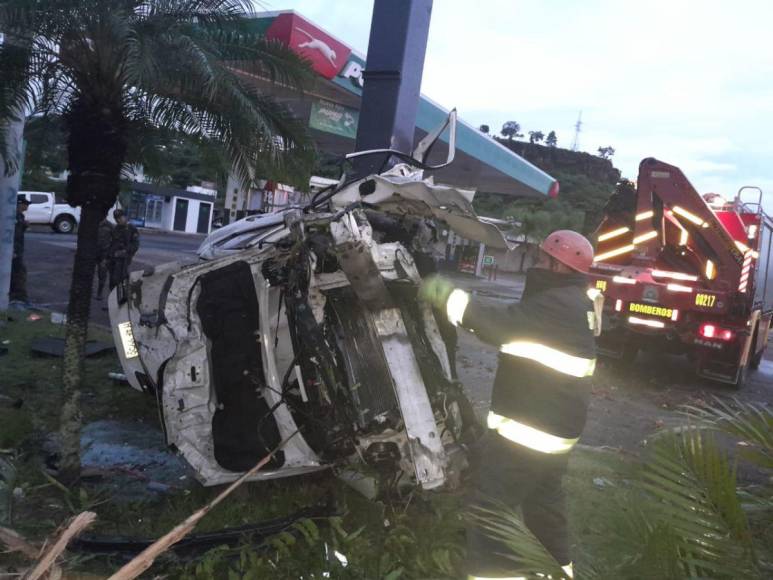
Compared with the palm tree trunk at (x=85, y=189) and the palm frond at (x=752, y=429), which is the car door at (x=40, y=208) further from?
the palm frond at (x=752, y=429)

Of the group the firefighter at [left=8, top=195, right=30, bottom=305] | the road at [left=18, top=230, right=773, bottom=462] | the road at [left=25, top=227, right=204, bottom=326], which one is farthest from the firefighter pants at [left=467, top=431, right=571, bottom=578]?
the firefighter at [left=8, top=195, right=30, bottom=305]

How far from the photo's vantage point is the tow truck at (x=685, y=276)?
339 inches

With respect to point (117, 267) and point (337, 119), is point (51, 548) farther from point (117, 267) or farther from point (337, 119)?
point (337, 119)

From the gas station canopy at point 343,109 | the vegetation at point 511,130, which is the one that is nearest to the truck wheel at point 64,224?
the gas station canopy at point 343,109

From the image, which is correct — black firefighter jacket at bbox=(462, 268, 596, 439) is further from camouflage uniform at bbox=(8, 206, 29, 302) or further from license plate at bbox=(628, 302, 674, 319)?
camouflage uniform at bbox=(8, 206, 29, 302)

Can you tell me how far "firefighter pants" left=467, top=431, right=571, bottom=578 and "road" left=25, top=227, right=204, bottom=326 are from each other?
3.99 meters

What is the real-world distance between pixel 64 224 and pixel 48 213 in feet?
2.16

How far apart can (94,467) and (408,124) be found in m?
4.39

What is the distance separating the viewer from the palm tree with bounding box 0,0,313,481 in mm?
3779

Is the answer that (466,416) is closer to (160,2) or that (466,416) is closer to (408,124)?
(160,2)

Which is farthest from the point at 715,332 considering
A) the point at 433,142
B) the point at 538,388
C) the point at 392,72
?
the point at 538,388

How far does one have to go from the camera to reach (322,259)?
357 centimetres

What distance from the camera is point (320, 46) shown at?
1356cm

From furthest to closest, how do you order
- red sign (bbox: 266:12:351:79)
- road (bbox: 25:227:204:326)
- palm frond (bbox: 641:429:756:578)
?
1. red sign (bbox: 266:12:351:79)
2. road (bbox: 25:227:204:326)
3. palm frond (bbox: 641:429:756:578)
